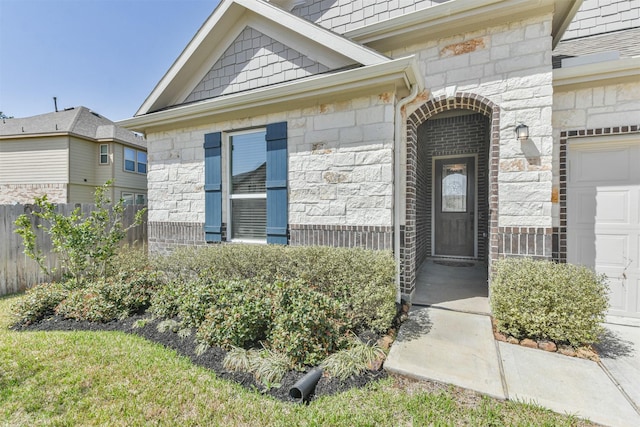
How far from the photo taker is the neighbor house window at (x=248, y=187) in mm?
5332

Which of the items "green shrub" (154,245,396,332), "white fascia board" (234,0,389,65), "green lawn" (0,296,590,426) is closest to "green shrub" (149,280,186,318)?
"green shrub" (154,245,396,332)

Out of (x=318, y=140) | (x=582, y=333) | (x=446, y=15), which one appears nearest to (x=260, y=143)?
(x=318, y=140)

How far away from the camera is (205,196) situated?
18.7 feet

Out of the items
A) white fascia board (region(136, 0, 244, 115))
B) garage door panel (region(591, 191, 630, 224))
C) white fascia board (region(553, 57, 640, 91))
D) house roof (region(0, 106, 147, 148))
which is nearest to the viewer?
white fascia board (region(553, 57, 640, 91))

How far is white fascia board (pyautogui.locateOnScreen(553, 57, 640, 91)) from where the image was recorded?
3640 millimetres

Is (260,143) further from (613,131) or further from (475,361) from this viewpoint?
(613,131)

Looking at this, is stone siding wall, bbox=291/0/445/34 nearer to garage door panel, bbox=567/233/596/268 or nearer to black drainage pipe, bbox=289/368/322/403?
garage door panel, bbox=567/233/596/268

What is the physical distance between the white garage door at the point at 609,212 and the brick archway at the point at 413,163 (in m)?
1.15

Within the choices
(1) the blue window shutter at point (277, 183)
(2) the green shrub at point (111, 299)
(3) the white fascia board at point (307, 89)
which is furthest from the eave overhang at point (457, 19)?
(2) the green shrub at point (111, 299)

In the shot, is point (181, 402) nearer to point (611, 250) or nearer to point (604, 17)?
point (611, 250)

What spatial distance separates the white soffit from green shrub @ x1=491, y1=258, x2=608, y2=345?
3.53 metres

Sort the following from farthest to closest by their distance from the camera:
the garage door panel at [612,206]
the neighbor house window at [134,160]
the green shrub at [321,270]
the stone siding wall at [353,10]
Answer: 1. the neighbor house window at [134,160]
2. the stone siding wall at [353,10]
3. the garage door panel at [612,206]
4. the green shrub at [321,270]

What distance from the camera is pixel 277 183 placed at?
490cm

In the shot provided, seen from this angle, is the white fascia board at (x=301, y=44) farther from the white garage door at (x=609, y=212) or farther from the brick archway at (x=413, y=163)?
the white garage door at (x=609, y=212)
